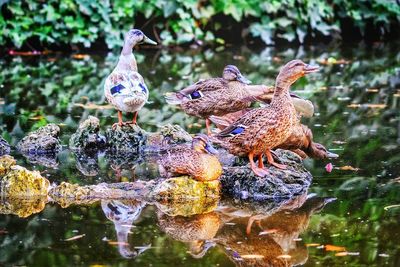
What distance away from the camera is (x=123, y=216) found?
7688 millimetres

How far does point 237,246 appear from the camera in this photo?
6.89m

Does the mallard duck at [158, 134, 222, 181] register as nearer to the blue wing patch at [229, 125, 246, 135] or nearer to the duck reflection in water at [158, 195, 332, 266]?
the blue wing patch at [229, 125, 246, 135]

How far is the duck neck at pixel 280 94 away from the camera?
329 inches

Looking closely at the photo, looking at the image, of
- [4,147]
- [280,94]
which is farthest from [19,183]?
[280,94]

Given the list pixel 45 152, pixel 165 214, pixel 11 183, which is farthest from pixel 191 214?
pixel 45 152

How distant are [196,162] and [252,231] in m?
1.04

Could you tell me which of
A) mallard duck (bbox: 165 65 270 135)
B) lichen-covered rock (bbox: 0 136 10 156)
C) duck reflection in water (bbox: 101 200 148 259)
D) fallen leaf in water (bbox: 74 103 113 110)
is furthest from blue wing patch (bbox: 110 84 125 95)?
fallen leaf in water (bbox: 74 103 113 110)

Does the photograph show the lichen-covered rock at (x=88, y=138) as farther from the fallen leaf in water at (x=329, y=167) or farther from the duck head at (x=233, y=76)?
the fallen leaf in water at (x=329, y=167)

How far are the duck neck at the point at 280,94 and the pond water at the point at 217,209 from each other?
0.86m

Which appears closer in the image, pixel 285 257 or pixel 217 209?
pixel 285 257

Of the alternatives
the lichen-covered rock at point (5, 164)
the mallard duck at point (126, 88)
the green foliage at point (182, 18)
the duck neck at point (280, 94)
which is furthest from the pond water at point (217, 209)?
the green foliage at point (182, 18)

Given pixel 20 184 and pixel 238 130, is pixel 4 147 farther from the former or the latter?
pixel 238 130

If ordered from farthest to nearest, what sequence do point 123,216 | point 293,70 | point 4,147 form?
1. point 4,147
2. point 293,70
3. point 123,216

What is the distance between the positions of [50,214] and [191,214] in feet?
3.79
